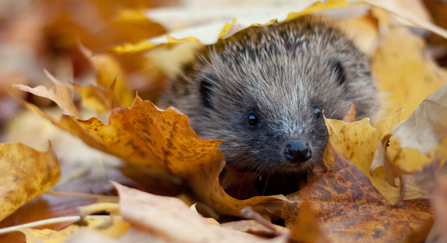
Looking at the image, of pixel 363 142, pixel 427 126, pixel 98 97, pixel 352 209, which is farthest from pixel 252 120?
pixel 98 97

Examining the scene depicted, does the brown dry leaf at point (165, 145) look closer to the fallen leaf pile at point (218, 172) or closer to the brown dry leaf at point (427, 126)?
the fallen leaf pile at point (218, 172)

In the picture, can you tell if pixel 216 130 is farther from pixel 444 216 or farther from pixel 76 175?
pixel 444 216

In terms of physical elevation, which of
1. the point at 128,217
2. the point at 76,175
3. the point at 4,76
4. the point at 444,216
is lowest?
the point at 76,175

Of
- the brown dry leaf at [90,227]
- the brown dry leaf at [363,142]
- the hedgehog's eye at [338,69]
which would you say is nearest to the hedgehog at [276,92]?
the hedgehog's eye at [338,69]

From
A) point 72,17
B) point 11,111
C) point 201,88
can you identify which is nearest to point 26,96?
point 11,111

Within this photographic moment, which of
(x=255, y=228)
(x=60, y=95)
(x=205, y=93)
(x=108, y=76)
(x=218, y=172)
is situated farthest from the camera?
(x=108, y=76)

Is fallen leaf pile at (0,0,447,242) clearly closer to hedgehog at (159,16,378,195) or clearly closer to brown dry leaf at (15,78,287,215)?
brown dry leaf at (15,78,287,215)

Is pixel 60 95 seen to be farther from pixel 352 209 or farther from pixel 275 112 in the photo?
pixel 352 209

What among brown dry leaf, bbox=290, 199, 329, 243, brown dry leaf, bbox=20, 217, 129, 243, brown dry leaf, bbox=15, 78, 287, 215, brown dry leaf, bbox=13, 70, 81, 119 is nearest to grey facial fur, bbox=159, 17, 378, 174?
brown dry leaf, bbox=15, 78, 287, 215

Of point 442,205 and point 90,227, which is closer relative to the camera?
point 442,205
